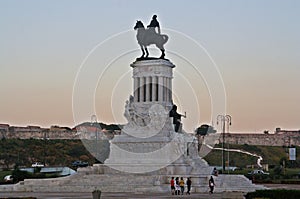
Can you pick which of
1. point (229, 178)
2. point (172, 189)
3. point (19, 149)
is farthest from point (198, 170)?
point (19, 149)

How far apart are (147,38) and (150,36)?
0.31 meters

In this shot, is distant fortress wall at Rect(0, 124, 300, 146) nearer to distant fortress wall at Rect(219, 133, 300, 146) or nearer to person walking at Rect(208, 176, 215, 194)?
distant fortress wall at Rect(219, 133, 300, 146)

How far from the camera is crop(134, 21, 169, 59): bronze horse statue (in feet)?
183

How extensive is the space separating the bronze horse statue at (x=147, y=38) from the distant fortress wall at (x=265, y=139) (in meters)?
97.1

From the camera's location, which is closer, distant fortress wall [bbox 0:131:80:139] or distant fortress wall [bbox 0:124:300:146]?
distant fortress wall [bbox 0:131:80:139]

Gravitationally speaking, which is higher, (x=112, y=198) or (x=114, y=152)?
(x=114, y=152)

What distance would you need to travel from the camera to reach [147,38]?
55844 millimetres

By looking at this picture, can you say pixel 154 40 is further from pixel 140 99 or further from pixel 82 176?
pixel 82 176

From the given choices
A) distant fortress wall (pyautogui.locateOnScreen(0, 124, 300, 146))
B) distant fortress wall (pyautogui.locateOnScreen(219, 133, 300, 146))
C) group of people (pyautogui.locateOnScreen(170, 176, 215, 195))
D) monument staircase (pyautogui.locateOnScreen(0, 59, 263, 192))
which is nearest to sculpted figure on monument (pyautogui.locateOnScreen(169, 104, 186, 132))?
monument staircase (pyautogui.locateOnScreen(0, 59, 263, 192))

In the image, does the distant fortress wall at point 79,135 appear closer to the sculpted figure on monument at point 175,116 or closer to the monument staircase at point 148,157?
the sculpted figure on monument at point 175,116

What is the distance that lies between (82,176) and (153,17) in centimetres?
1525

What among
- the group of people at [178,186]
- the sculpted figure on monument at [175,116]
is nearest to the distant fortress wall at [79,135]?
the sculpted figure on monument at [175,116]

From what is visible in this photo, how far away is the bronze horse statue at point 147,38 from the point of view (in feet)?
183

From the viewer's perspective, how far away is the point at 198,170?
4962cm
